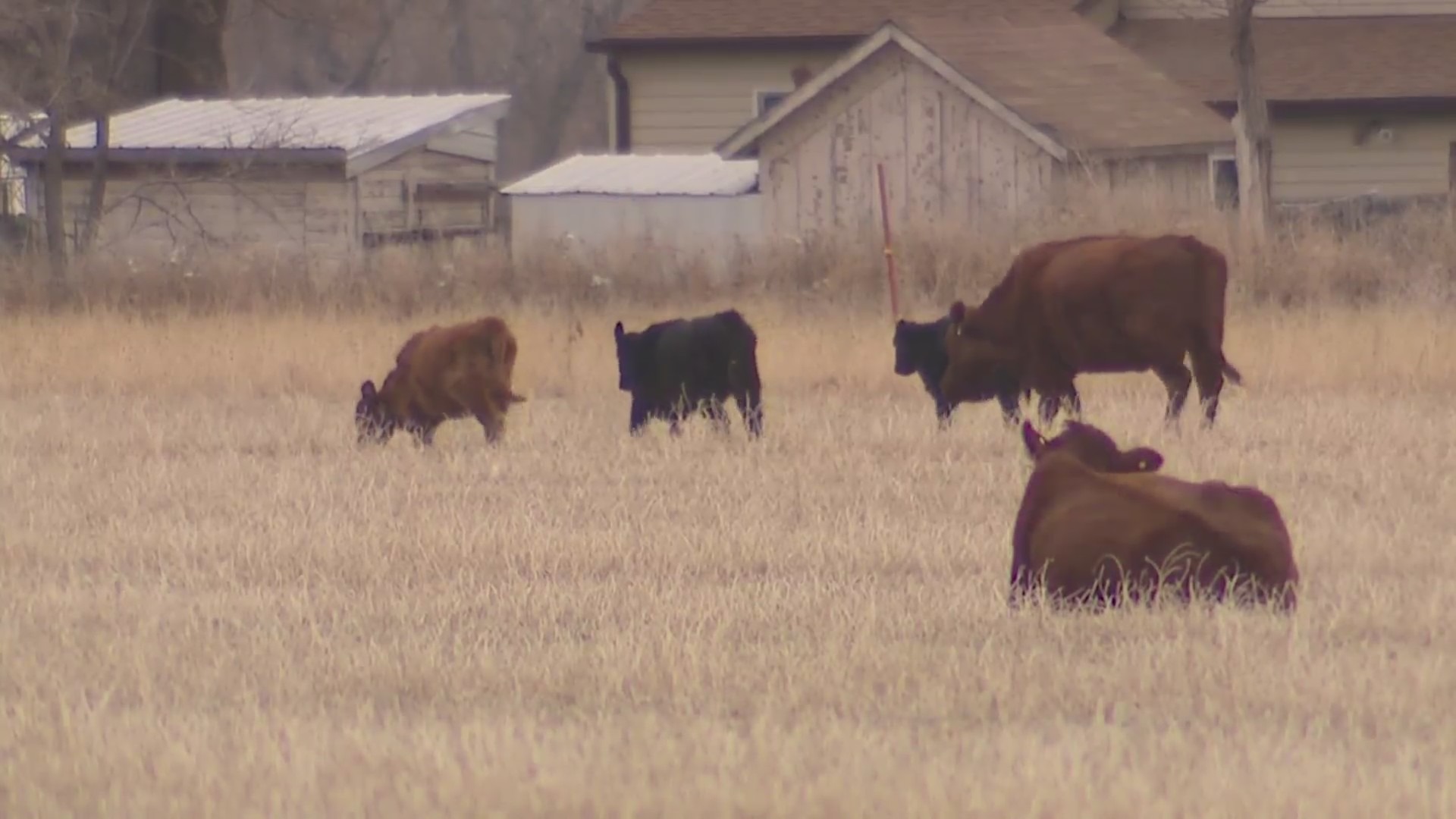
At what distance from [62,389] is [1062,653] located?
41.1 feet

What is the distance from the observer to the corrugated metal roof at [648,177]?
2973cm

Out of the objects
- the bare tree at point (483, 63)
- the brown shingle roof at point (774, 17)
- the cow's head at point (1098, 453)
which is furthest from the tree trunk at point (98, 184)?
the bare tree at point (483, 63)

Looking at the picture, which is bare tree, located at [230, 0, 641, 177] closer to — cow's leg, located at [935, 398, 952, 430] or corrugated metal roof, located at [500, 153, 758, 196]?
corrugated metal roof, located at [500, 153, 758, 196]

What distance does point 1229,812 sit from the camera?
5.68 meters

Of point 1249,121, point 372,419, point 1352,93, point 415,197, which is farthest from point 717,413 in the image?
point 1352,93

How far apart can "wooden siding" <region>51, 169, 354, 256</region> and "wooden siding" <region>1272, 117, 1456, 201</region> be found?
12753 mm

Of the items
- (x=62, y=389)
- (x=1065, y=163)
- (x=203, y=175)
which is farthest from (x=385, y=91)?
(x=62, y=389)

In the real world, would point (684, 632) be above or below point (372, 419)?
below

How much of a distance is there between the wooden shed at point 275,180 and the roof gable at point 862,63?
543cm

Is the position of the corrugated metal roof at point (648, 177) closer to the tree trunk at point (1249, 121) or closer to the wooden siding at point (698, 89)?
the wooden siding at point (698, 89)

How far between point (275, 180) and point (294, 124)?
41.0 inches

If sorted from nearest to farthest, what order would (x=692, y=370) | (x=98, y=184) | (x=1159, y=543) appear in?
(x=1159, y=543)
(x=692, y=370)
(x=98, y=184)

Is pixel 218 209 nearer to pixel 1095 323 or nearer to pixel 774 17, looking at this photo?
pixel 774 17

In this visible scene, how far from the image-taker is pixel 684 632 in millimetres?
8102
